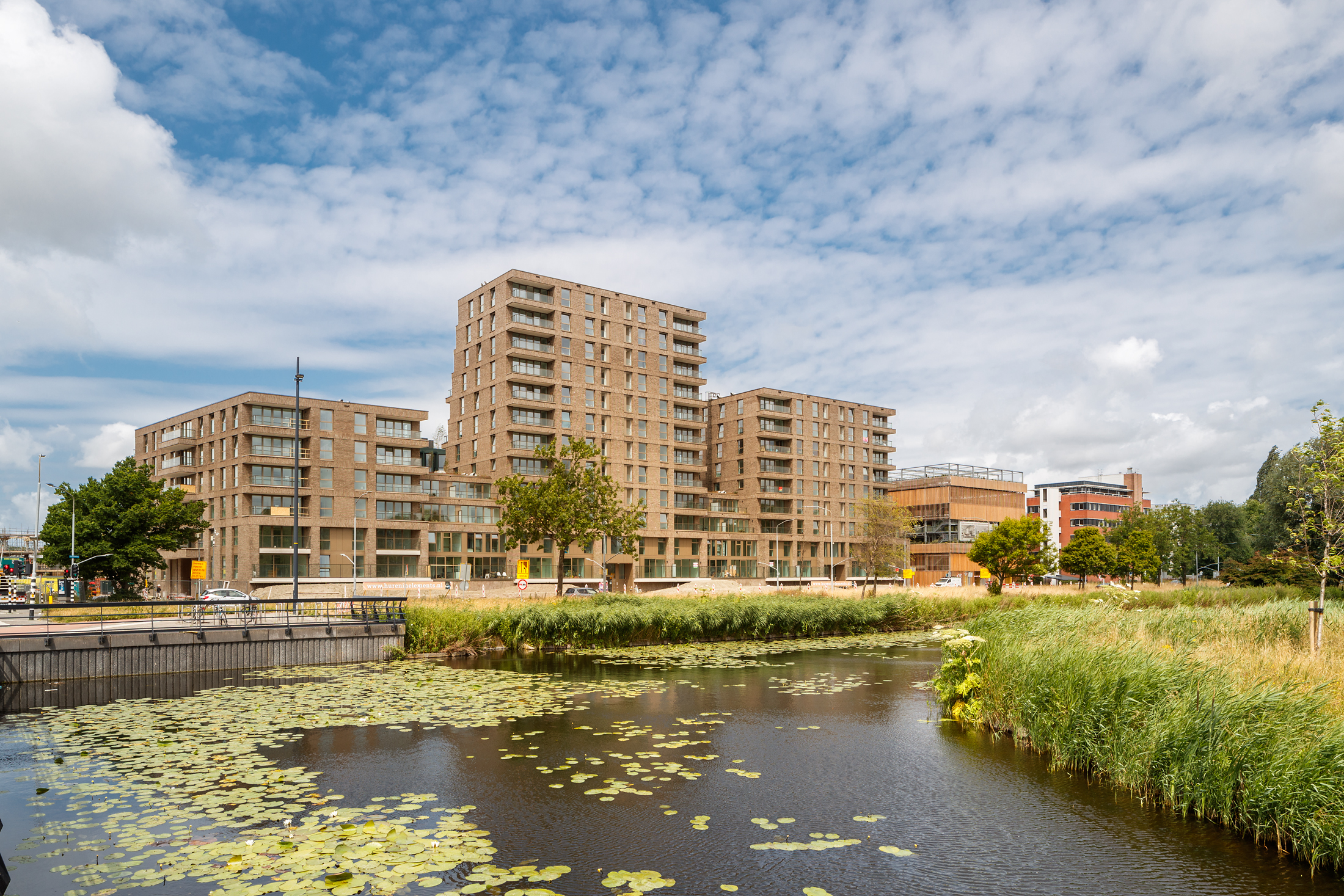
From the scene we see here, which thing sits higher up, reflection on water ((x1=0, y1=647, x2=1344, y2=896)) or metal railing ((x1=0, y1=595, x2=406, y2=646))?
metal railing ((x1=0, y1=595, x2=406, y2=646))

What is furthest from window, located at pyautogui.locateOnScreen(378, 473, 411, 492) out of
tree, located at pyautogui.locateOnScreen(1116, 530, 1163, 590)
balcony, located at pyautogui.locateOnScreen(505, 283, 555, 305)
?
tree, located at pyautogui.locateOnScreen(1116, 530, 1163, 590)

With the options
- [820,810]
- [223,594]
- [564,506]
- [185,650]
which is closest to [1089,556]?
[564,506]

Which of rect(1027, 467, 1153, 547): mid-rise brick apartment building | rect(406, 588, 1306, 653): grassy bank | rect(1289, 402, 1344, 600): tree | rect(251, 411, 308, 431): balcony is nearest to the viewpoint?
rect(1289, 402, 1344, 600): tree

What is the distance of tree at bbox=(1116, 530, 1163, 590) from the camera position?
3566 inches

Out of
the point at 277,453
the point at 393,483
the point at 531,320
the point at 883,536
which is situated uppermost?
the point at 531,320

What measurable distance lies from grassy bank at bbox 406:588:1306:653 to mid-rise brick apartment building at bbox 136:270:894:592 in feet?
81.2

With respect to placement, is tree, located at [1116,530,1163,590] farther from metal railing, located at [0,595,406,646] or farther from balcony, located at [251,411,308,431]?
balcony, located at [251,411,308,431]

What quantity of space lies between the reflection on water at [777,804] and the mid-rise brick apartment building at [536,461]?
4523 cm

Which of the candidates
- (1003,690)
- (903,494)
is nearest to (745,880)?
(1003,690)

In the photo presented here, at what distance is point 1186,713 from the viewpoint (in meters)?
12.6

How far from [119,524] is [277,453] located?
1779cm

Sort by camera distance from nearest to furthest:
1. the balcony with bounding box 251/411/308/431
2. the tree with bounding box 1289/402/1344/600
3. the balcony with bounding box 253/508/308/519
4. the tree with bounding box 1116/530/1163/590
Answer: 1. the tree with bounding box 1289/402/1344/600
2. the balcony with bounding box 253/508/308/519
3. the balcony with bounding box 251/411/308/431
4. the tree with bounding box 1116/530/1163/590

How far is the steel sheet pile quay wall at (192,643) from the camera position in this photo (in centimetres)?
2470

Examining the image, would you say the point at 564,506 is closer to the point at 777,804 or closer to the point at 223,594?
the point at 223,594
